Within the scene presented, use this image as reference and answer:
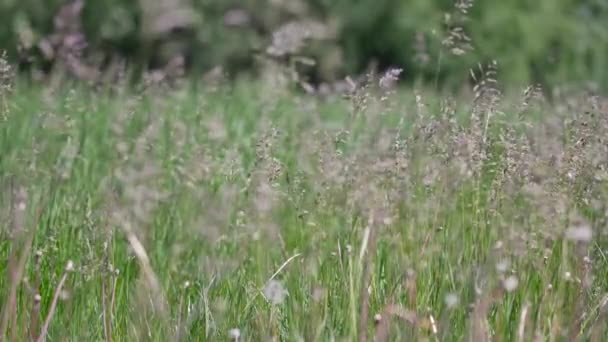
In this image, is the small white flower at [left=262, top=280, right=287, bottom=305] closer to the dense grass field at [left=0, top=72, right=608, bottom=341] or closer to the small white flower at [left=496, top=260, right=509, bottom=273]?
the dense grass field at [left=0, top=72, right=608, bottom=341]

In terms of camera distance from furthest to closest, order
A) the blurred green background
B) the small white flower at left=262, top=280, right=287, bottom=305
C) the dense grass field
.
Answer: the blurred green background → the dense grass field → the small white flower at left=262, top=280, right=287, bottom=305

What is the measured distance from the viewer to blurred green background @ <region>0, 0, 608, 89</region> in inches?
441

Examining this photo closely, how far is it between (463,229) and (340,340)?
2.07 feet

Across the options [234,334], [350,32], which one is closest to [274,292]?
[234,334]

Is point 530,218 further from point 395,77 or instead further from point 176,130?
point 176,130

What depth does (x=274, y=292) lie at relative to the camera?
241 centimetres

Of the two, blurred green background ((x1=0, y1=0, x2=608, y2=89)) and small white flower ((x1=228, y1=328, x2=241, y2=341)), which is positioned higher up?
small white flower ((x1=228, y1=328, x2=241, y2=341))

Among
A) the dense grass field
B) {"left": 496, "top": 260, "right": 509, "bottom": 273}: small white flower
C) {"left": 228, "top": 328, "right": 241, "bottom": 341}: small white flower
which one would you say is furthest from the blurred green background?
{"left": 228, "top": 328, "right": 241, "bottom": 341}: small white flower

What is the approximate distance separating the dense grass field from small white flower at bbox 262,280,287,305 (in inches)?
0.6

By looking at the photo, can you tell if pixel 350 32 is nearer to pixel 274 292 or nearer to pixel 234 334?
pixel 274 292

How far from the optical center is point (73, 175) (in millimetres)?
3934

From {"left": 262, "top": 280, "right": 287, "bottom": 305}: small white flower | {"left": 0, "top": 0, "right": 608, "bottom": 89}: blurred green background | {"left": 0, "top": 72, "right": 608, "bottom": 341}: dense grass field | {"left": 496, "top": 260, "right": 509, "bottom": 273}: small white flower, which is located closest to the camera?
{"left": 496, "top": 260, "right": 509, "bottom": 273}: small white flower

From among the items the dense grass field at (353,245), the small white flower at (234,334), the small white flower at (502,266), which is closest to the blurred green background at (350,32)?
the dense grass field at (353,245)

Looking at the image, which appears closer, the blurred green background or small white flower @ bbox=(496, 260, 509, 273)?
small white flower @ bbox=(496, 260, 509, 273)
